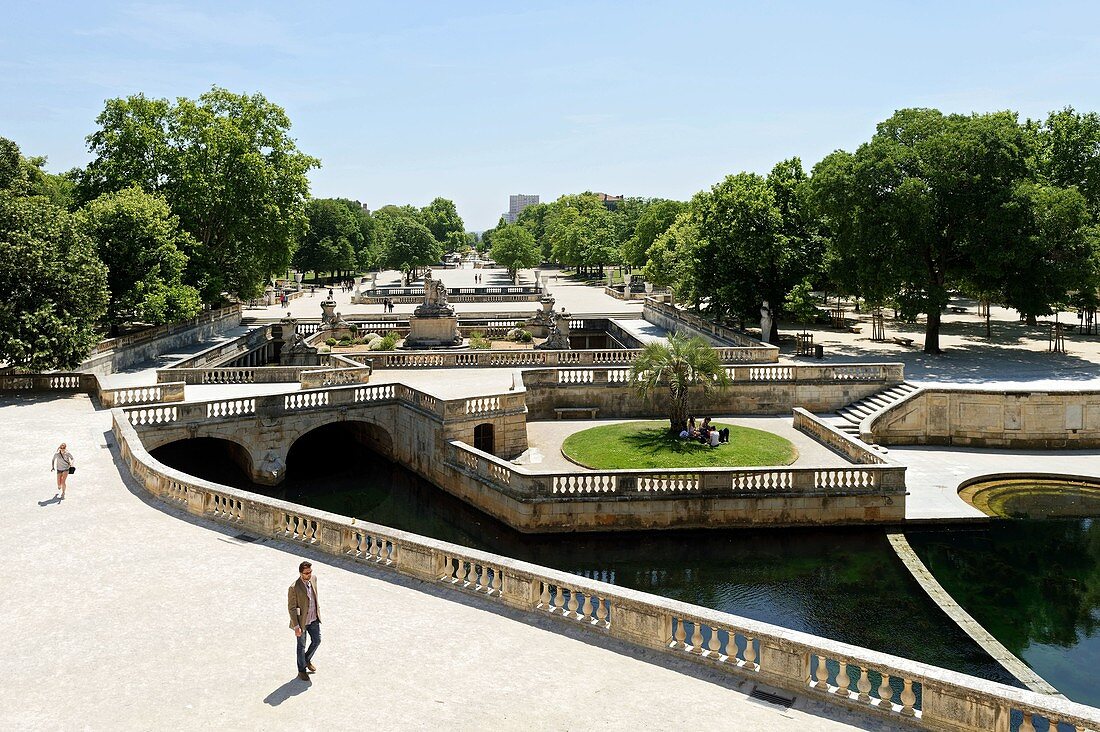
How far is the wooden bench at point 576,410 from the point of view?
34750mm

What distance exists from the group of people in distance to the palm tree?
34cm

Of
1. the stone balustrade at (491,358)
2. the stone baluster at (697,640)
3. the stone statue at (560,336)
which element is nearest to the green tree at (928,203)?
the stone balustrade at (491,358)

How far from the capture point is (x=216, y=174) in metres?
54.5

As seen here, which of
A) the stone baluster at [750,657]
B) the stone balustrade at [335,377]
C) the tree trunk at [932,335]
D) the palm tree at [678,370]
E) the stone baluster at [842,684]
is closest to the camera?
the stone baluster at [842,684]

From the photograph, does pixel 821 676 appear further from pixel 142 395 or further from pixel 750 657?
pixel 142 395

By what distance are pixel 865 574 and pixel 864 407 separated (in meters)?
13.3

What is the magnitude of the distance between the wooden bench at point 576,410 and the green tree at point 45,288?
18.6m

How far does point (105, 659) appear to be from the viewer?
11.6 meters

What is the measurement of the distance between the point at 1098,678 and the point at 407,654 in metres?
13.8

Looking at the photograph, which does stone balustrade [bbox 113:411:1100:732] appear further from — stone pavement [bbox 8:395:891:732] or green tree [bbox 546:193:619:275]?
green tree [bbox 546:193:619:275]

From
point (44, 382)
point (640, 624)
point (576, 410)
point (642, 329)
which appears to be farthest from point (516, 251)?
point (640, 624)

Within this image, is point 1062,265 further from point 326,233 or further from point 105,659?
point 326,233

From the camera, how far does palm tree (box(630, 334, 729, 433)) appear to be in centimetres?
2997

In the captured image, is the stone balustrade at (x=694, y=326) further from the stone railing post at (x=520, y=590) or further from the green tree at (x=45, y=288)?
the green tree at (x=45, y=288)
